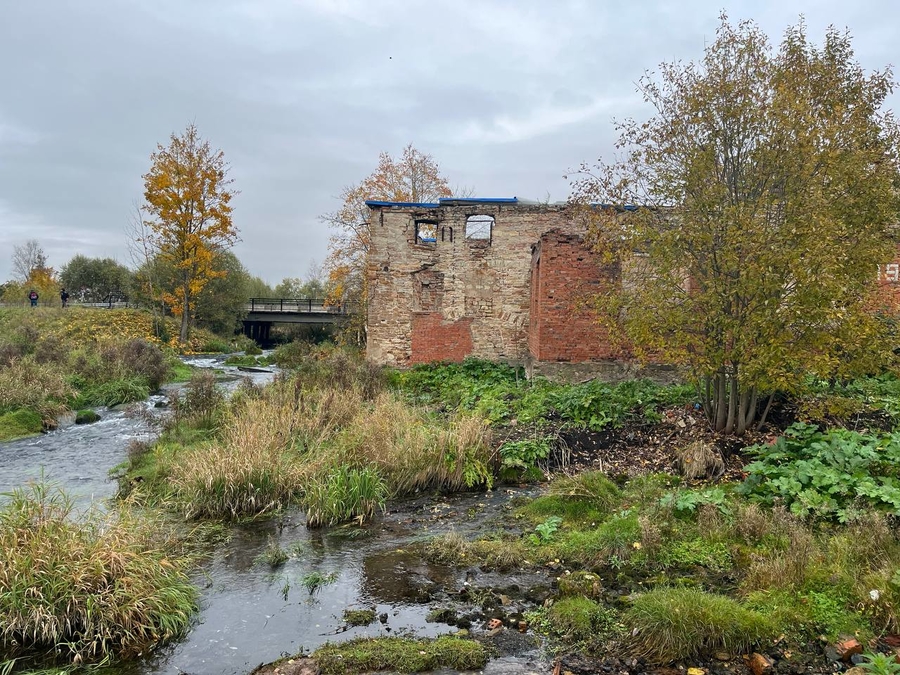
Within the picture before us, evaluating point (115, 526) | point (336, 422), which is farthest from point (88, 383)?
point (115, 526)

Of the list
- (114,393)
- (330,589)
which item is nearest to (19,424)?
(114,393)

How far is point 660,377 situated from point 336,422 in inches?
281

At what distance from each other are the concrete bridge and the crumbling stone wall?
17.1 metres

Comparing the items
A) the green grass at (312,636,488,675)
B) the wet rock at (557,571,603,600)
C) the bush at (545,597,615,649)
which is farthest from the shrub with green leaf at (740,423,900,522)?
the green grass at (312,636,488,675)

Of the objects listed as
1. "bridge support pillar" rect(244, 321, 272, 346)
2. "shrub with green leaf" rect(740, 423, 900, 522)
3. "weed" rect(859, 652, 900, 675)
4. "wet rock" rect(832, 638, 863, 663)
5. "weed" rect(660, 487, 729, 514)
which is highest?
"bridge support pillar" rect(244, 321, 272, 346)

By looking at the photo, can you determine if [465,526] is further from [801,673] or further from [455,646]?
[801,673]

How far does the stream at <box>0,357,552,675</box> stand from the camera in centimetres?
395

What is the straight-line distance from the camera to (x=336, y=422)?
9414mm

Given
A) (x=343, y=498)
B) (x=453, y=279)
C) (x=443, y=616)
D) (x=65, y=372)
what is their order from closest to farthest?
1. (x=443, y=616)
2. (x=343, y=498)
3. (x=65, y=372)
4. (x=453, y=279)

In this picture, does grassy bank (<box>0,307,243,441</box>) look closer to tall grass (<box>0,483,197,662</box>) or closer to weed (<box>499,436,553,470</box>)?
tall grass (<box>0,483,197,662</box>)

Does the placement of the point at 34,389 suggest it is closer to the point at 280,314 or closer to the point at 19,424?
the point at 19,424

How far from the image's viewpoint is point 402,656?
372cm

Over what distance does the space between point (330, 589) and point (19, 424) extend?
10.2 metres

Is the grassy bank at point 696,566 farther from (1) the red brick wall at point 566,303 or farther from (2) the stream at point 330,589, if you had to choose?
(1) the red brick wall at point 566,303
